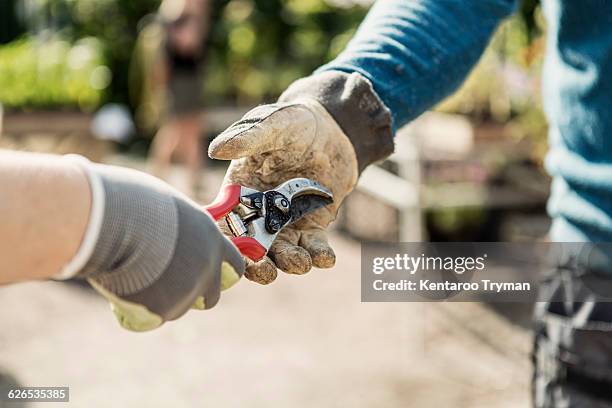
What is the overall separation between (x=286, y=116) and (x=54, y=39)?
340 inches

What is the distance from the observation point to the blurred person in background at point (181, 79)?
6.59 m

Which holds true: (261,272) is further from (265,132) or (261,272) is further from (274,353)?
(274,353)

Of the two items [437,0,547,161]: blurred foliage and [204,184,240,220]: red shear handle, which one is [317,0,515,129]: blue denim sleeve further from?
[437,0,547,161]: blurred foliage

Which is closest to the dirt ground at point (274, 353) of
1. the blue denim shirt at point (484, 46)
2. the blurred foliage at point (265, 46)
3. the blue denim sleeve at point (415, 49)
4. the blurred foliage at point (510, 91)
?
the blurred foliage at point (510, 91)

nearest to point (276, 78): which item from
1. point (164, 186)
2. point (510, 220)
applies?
point (510, 220)

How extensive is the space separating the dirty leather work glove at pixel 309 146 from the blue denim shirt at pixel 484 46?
55 millimetres

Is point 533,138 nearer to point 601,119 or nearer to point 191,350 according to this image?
point 191,350

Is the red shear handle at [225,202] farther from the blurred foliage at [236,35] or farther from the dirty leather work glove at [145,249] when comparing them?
the blurred foliage at [236,35]

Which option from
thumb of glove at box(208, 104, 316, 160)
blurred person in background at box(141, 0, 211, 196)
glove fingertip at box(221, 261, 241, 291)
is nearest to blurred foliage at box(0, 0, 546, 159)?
blurred person in background at box(141, 0, 211, 196)

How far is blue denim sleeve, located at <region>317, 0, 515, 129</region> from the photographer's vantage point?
142 cm

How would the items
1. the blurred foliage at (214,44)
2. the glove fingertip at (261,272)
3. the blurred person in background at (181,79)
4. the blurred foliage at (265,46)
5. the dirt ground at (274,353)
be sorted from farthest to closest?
the blurred foliage at (265,46) → the blurred person in background at (181,79) → the blurred foliage at (214,44) → the dirt ground at (274,353) → the glove fingertip at (261,272)

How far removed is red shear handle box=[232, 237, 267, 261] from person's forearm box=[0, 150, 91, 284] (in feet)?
1.22

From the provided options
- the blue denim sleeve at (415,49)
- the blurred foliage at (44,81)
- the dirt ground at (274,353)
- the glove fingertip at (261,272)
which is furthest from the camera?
the blurred foliage at (44,81)

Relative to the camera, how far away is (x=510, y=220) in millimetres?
5121
